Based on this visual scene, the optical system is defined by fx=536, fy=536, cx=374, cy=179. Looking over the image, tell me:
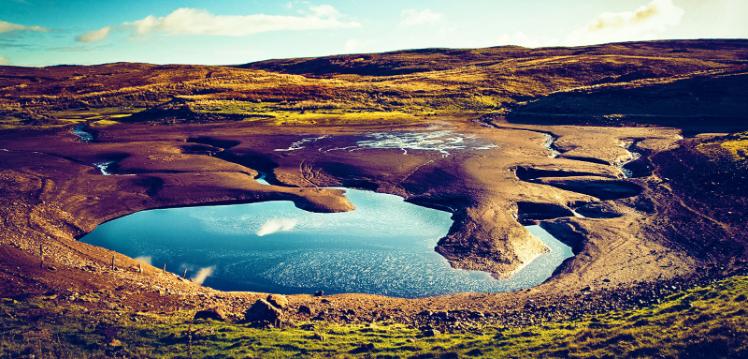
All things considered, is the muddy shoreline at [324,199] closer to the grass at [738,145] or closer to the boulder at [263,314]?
the boulder at [263,314]

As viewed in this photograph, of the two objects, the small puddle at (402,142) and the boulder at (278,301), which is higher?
the small puddle at (402,142)

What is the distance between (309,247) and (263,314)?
35.2 feet

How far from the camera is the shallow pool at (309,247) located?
28.2 m

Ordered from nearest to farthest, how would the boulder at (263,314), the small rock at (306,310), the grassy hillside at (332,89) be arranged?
the boulder at (263,314) < the small rock at (306,310) < the grassy hillside at (332,89)

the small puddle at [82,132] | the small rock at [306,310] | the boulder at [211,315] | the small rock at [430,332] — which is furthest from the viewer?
the small puddle at [82,132]

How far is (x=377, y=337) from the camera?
21141 mm

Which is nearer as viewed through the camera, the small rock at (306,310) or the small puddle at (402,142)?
the small rock at (306,310)

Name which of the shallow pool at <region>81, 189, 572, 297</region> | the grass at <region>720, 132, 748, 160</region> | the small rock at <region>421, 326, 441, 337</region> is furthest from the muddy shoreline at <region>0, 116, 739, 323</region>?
the grass at <region>720, 132, 748, 160</region>

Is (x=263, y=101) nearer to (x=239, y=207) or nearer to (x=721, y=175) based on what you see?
(x=239, y=207)

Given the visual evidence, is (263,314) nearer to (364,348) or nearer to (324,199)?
(364,348)

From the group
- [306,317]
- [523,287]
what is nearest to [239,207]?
[306,317]

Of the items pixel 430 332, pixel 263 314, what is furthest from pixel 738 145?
pixel 263 314

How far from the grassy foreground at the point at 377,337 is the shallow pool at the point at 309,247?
5770mm

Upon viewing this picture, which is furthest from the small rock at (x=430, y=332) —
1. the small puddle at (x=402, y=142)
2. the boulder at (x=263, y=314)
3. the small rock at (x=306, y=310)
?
the small puddle at (x=402, y=142)
